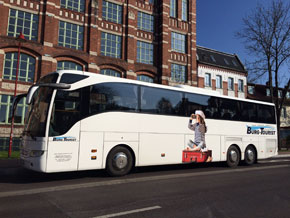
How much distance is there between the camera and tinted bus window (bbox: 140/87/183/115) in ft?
28.9

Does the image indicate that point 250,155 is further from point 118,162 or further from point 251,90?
point 251,90

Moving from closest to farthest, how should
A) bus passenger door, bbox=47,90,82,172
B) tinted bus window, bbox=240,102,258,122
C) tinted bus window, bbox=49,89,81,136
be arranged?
bus passenger door, bbox=47,90,82,172 → tinted bus window, bbox=49,89,81,136 → tinted bus window, bbox=240,102,258,122

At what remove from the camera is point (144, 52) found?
24922 mm

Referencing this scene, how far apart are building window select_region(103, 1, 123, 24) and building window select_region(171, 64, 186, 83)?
7.61m

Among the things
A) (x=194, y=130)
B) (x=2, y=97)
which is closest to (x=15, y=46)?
(x=2, y=97)

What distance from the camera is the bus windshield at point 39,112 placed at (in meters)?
6.86

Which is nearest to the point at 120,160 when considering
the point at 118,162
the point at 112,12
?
the point at 118,162

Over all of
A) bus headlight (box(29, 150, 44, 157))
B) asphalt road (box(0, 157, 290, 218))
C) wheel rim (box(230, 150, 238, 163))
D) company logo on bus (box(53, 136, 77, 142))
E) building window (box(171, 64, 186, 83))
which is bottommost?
asphalt road (box(0, 157, 290, 218))

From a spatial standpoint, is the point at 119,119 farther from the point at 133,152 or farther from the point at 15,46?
the point at 15,46

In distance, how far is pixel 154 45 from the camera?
83.8 feet

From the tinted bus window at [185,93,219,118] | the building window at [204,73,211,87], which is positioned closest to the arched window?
the tinted bus window at [185,93,219,118]

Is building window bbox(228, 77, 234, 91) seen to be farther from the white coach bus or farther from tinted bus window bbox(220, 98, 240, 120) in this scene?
the white coach bus

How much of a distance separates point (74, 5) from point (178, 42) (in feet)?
38.7

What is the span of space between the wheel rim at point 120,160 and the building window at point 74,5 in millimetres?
17884
